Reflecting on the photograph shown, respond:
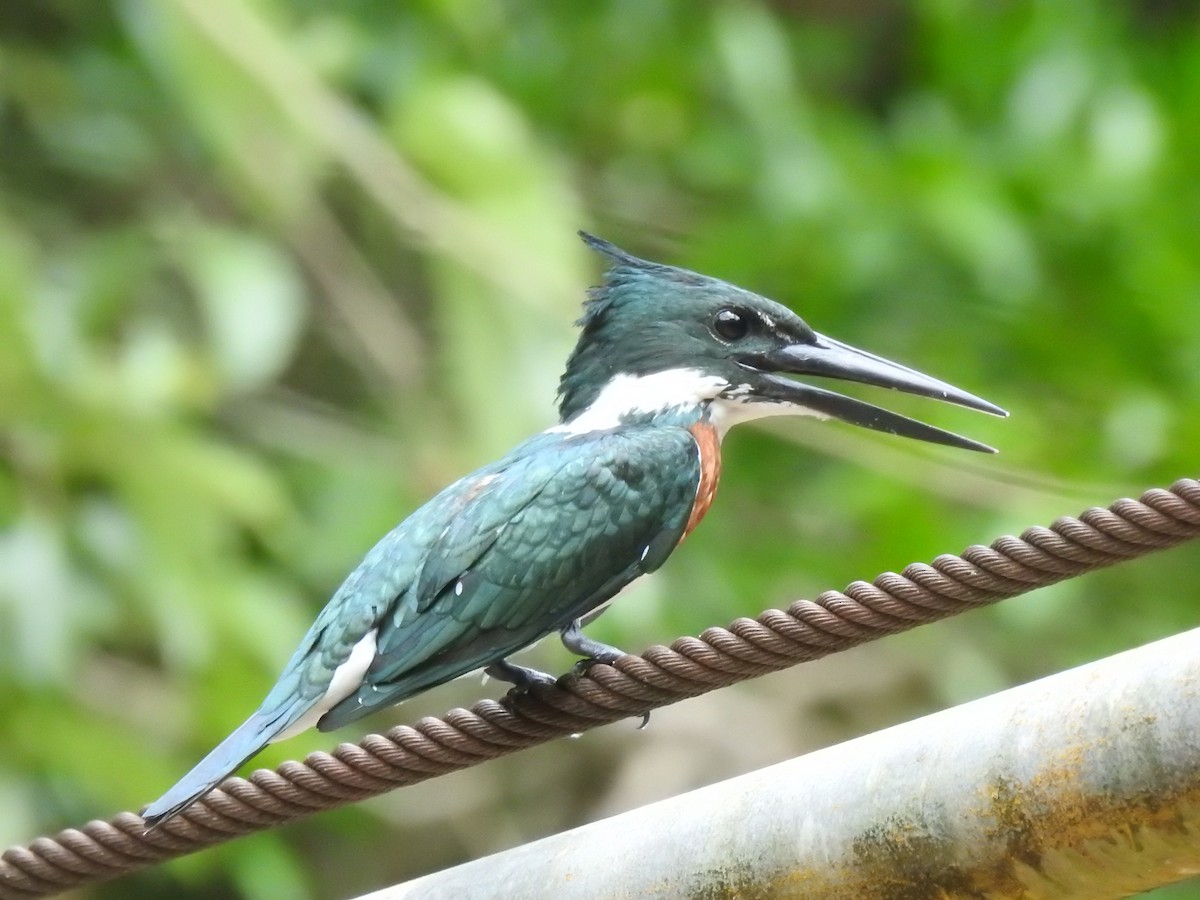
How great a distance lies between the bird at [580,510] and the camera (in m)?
2.90

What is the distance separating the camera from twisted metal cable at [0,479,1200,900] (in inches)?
83.9

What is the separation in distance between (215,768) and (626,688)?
65cm

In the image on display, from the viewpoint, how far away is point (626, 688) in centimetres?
247

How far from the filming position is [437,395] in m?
6.44

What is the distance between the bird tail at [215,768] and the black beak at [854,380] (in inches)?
45.0

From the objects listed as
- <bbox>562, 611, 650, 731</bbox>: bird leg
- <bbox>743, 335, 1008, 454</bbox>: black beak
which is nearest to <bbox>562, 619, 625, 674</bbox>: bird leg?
<bbox>562, 611, 650, 731</bbox>: bird leg

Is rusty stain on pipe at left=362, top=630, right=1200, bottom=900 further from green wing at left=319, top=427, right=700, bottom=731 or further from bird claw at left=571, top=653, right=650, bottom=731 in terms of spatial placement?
green wing at left=319, top=427, right=700, bottom=731

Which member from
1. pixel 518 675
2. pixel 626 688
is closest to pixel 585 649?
pixel 518 675

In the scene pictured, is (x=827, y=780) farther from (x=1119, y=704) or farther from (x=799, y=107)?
(x=799, y=107)

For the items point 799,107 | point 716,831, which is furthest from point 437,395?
point 716,831

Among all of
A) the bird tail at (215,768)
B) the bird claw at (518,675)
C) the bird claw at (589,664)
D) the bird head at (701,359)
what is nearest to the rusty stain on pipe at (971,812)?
the bird claw at (589,664)

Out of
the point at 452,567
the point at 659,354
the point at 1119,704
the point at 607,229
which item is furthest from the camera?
the point at 607,229

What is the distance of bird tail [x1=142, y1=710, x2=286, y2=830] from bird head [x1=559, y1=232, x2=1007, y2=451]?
88 cm

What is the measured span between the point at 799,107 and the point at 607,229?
953mm
